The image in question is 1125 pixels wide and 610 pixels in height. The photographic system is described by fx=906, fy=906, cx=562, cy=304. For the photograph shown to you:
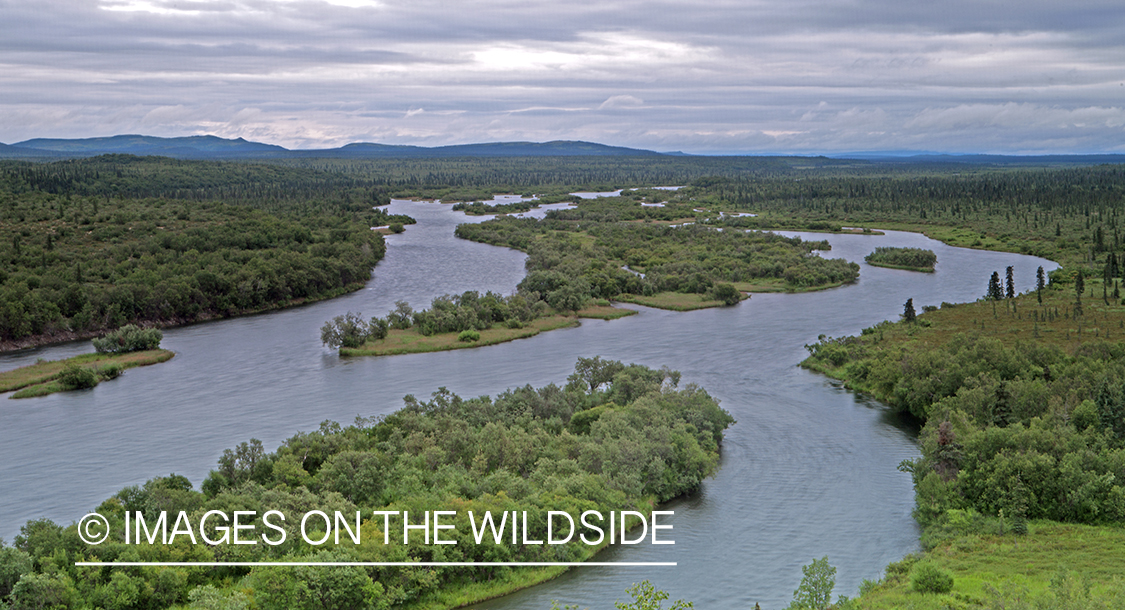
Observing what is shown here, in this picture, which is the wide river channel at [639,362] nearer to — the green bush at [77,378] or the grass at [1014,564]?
the green bush at [77,378]

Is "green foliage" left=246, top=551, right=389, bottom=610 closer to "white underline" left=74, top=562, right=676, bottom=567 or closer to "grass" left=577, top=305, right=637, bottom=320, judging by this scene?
"white underline" left=74, top=562, right=676, bottom=567

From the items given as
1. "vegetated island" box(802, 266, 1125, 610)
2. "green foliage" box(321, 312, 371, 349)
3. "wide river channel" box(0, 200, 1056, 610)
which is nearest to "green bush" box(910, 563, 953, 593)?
"vegetated island" box(802, 266, 1125, 610)

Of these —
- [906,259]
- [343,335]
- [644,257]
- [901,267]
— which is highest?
[644,257]

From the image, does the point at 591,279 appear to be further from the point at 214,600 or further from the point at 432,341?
the point at 214,600

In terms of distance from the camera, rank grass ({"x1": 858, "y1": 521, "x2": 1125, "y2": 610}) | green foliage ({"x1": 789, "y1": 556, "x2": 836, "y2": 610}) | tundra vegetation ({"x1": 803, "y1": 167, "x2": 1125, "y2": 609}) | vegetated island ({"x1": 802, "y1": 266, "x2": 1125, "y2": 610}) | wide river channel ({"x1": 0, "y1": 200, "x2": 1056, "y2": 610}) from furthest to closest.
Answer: wide river channel ({"x1": 0, "y1": 200, "x2": 1056, "y2": 610}), tundra vegetation ({"x1": 803, "y1": 167, "x2": 1125, "y2": 609}), vegetated island ({"x1": 802, "y1": 266, "x2": 1125, "y2": 610}), grass ({"x1": 858, "y1": 521, "x2": 1125, "y2": 610}), green foliage ({"x1": 789, "y1": 556, "x2": 836, "y2": 610})

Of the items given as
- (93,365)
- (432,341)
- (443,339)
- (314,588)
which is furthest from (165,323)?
(314,588)
